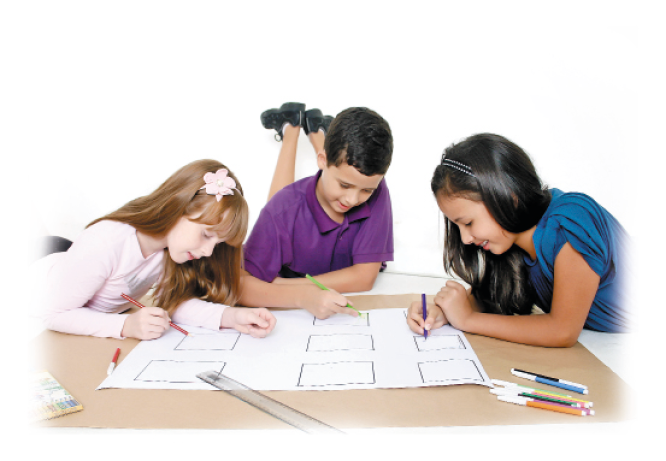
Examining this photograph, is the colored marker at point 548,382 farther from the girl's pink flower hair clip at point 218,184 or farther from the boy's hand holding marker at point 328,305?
the girl's pink flower hair clip at point 218,184

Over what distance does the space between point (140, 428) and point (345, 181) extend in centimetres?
74

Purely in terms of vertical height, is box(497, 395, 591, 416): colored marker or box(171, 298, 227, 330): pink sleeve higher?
box(497, 395, 591, 416): colored marker

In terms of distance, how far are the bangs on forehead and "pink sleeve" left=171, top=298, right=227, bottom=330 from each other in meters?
0.17

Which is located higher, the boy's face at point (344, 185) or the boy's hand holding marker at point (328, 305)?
the boy's face at point (344, 185)

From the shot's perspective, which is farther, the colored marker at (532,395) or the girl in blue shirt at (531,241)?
the girl in blue shirt at (531,241)

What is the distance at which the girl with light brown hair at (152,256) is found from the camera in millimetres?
1086

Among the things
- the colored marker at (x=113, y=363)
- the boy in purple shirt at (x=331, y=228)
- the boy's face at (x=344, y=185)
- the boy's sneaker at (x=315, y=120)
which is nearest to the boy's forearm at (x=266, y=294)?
the boy in purple shirt at (x=331, y=228)

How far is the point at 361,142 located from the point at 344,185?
123mm

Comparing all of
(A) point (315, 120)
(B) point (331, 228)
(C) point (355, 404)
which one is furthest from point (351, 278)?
(A) point (315, 120)

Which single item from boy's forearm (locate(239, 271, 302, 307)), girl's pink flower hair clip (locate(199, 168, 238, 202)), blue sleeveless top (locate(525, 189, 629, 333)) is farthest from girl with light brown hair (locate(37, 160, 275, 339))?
blue sleeveless top (locate(525, 189, 629, 333))

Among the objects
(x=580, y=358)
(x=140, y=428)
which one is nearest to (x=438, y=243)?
(x=580, y=358)

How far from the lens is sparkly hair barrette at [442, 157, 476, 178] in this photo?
1.04 m

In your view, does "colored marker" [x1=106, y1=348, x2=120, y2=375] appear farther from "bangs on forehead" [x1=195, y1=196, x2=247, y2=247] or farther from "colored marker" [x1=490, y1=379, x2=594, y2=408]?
"colored marker" [x1=490, y1=379, x2=594, y2=408]

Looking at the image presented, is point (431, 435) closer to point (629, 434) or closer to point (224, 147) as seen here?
point (629, 434)
